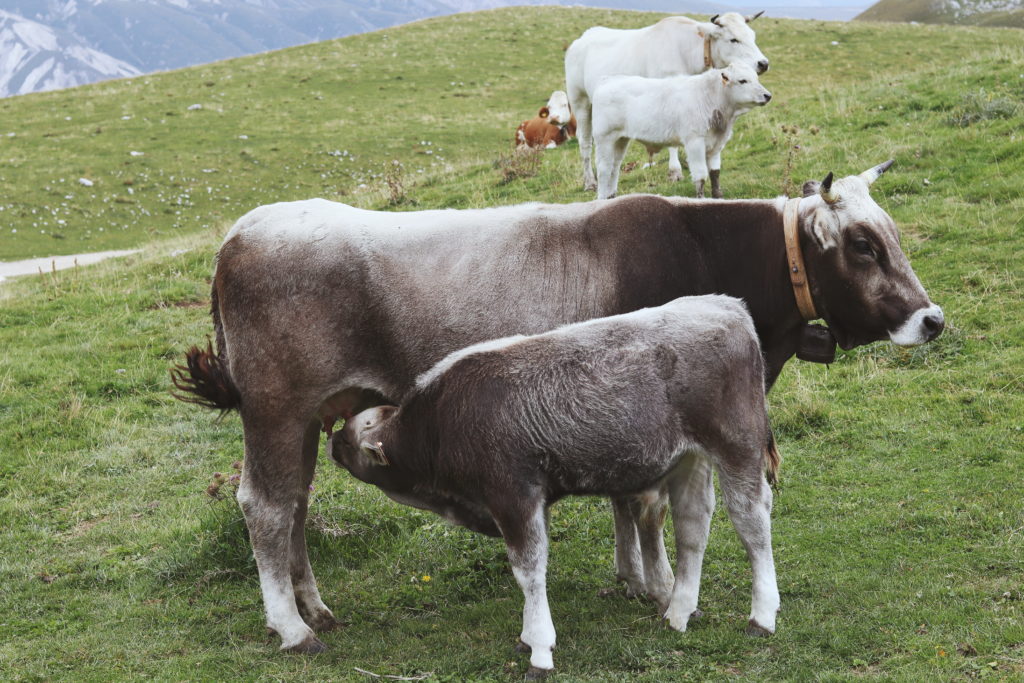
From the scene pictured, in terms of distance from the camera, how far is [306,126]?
3212 centimetres

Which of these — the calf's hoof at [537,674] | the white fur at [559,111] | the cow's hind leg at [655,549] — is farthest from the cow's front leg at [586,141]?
the calf's hoof at [537,674]

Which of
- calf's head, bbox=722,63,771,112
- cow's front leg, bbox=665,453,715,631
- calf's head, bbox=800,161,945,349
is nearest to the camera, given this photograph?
cow's front leg, bbox=665,453,715,631

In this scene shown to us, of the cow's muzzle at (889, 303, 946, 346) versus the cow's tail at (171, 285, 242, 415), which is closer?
the cow's muzzle at (889, 303, 946, 346)

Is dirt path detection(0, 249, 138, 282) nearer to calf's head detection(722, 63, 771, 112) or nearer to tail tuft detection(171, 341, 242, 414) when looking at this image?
calf's head detection(722, 63, 771, 112)

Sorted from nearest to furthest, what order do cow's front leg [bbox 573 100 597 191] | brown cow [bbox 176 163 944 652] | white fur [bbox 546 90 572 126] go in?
1. brown cow [bbox 176 163 944 652]
2. cow's front leg [bbox 573 100 597 191]
3. white fur [bbox 546 90 572 126]

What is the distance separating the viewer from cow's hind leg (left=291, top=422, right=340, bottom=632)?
6418 mm

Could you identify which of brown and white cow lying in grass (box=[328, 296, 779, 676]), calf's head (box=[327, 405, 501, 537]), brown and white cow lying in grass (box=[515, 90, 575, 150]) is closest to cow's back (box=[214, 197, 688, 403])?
calf's head (box=[327, 405, 501, 537])

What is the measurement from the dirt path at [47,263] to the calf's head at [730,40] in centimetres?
1192

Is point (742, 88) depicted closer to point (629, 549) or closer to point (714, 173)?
point (714, 173)

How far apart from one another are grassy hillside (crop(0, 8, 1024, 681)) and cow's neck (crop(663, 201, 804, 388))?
5.62ft

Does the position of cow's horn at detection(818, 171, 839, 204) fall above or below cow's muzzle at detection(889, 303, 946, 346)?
above

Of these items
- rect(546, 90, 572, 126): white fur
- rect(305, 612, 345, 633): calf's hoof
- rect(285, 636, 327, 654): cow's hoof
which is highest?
rect(546, 90, 572, 126): white fur

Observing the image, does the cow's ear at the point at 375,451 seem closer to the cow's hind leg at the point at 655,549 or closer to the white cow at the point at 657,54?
the cow's hind leg at the point at 655,549

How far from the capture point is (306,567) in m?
6.53
